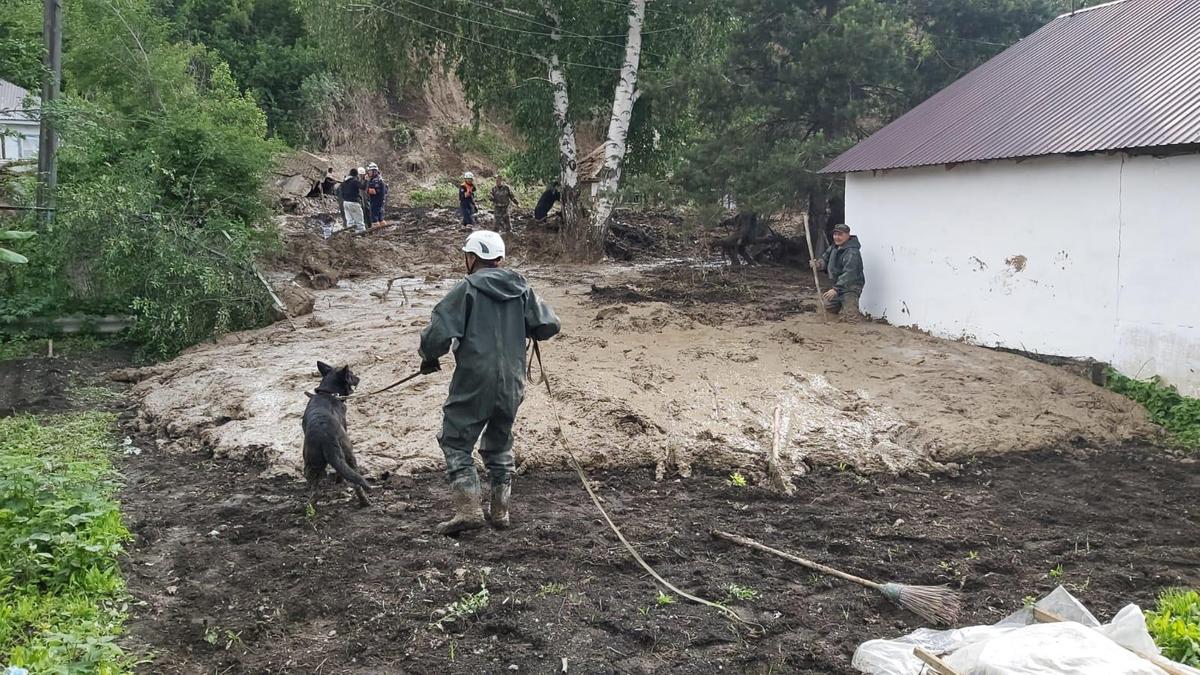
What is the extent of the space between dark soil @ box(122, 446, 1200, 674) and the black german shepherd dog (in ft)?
0.63

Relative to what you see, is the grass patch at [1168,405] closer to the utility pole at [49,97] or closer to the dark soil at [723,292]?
the dark soil at [723,292]

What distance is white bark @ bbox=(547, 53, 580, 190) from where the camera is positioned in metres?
21.0

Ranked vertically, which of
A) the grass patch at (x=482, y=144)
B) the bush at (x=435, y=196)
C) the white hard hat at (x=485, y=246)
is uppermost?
the grass patch at (x=482, y=144)

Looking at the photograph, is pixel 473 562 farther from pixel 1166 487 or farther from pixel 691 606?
pixel 1166 487

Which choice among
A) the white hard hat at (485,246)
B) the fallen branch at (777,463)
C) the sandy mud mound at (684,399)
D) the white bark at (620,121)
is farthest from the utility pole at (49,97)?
the white bark at (620,121)

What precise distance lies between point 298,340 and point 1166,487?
9144 millimetres

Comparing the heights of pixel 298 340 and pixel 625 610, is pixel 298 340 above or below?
above

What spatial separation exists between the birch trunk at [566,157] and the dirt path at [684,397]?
8770mm

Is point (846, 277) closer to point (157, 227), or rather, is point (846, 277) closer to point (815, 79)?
point (815, 79)

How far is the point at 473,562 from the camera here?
5.16m

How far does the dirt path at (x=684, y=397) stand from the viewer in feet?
23.9

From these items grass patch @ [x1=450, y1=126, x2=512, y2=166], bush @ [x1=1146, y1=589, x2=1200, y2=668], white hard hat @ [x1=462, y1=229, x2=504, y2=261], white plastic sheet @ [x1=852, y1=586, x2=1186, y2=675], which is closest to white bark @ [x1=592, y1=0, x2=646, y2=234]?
grass patch @ [x1=450, y1=126, x2=512, y2=166]

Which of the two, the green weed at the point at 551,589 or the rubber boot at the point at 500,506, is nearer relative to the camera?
the green weed at the point at 551,589

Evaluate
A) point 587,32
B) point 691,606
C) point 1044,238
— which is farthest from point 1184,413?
point 587,32
